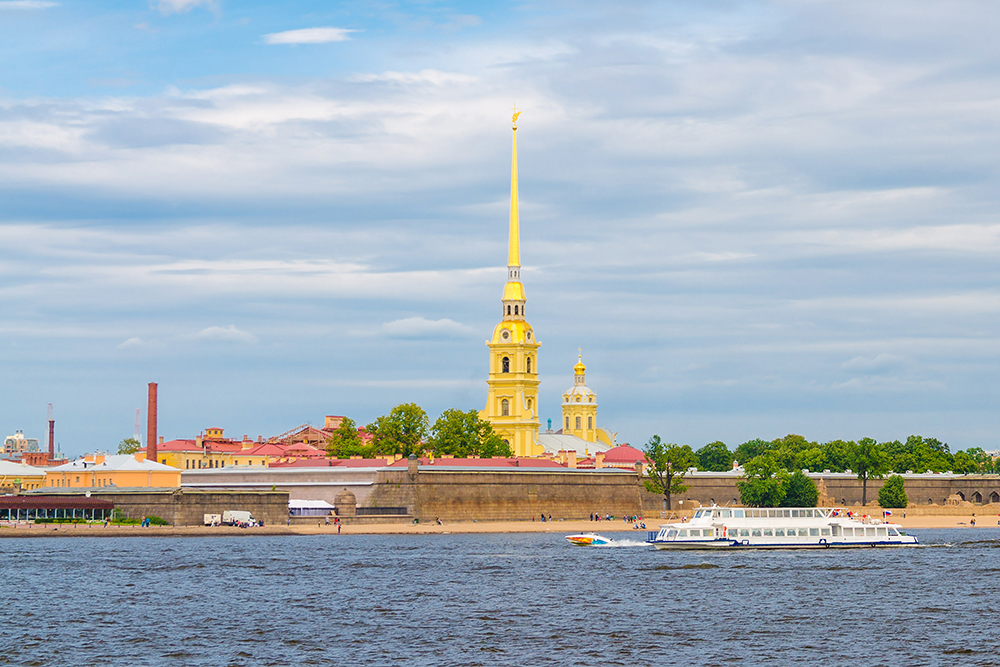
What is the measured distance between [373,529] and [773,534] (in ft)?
107

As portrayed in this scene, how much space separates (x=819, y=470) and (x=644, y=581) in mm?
86473

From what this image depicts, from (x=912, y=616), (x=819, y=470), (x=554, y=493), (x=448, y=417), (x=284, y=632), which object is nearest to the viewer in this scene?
(x=284, y=632)

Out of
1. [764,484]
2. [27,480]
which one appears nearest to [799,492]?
[764,484]

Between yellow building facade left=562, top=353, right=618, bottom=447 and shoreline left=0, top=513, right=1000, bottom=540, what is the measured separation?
5745cm

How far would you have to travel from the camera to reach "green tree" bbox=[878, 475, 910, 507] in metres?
132

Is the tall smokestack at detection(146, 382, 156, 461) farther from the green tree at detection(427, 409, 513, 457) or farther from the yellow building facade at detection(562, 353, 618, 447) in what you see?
the yellow building facade at detection(562, 353, 618, 447)

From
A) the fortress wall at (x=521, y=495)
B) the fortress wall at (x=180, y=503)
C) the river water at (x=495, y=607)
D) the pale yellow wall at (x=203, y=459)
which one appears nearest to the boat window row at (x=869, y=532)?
the river water at (x=495, y=607)

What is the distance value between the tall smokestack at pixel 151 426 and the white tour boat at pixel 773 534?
205 ft

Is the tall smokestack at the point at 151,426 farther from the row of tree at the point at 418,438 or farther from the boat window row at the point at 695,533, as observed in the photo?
the boat window row at the point at 695,533

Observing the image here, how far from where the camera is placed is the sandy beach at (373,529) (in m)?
91.3

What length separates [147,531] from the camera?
92.6m

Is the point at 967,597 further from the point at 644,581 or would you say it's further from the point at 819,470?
the point at 819,470

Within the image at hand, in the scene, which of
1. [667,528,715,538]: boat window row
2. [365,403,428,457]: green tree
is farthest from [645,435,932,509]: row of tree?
[667,528,715,538]: boat window row

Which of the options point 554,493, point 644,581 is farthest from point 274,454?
point 644,581
